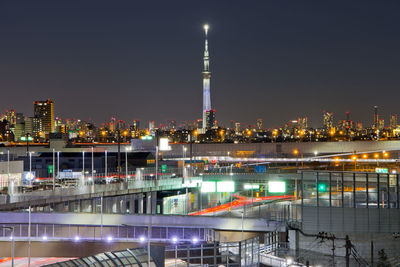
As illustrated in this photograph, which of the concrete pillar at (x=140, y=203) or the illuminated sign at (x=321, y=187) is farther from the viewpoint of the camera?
Answer: the concrete pillar at (x=140, y=203)

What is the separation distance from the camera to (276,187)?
5612cm

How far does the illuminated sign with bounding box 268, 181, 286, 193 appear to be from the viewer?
55.7 meters

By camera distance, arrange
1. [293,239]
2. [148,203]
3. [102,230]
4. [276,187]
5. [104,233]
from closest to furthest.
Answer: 1. [102,230]
2. [104,233]
3. [293,239]
4. [276,187]
5. [148,203]

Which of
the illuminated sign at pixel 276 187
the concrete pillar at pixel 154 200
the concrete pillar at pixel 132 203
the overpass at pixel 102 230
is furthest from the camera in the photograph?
the concrete pillar at pixel 154 200

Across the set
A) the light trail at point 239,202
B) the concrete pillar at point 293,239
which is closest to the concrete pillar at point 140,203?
the light trail at point 239,202

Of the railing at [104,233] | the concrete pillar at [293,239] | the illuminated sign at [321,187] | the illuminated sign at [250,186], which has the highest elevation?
the illuminated sign at [321,187]

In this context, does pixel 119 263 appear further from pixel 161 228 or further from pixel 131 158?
pixel 131 158

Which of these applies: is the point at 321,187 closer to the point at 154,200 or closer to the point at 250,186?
the point at 250,186

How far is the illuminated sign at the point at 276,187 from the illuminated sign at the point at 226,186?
3816 mm

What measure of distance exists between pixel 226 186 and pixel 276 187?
522 centimetres

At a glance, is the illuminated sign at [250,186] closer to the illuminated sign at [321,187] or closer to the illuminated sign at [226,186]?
the illuminated sign at [226,186]

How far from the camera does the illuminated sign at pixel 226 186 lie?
57.8 metres

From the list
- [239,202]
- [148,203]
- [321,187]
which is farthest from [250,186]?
[321,187]

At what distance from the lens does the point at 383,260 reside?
40.2 m
